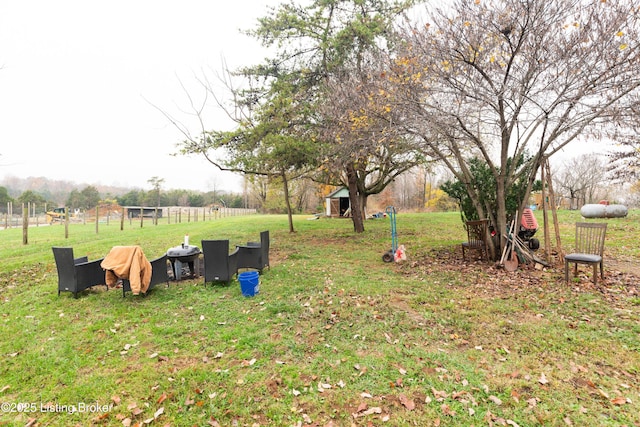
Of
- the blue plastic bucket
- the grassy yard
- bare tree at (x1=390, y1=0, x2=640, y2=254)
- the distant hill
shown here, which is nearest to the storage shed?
bare tree at (x1=390, y1=0, x2=640, y2=254)

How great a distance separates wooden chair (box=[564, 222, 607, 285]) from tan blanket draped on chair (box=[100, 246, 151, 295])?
7.54 metres

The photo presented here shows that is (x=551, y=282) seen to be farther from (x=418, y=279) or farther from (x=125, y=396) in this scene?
(x=125, y=396)

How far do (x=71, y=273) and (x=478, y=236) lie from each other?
8.73 metres

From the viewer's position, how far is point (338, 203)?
1034 inches

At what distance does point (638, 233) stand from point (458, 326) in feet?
33.7

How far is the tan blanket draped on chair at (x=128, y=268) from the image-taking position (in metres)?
4.98

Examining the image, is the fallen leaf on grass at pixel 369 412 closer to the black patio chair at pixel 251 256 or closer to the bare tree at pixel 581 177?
the black patio chair at pixel 251 256

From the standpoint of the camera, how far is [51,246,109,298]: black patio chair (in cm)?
520

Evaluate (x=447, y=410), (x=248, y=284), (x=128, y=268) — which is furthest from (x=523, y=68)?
(x=128, y=268)

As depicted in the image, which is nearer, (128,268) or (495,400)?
(495,400)

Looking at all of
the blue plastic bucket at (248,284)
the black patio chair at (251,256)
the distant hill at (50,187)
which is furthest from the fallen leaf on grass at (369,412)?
the distant hill at (50,187)

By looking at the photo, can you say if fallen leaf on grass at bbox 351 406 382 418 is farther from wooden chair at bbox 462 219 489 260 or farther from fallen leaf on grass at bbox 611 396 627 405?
wooden chair at bbox 462 219 489 260

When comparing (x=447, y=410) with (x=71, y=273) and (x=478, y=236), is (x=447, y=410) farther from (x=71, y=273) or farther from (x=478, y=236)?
(x=71, y=273)

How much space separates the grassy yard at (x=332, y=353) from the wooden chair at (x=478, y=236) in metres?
1.18
